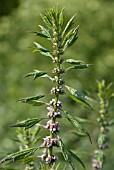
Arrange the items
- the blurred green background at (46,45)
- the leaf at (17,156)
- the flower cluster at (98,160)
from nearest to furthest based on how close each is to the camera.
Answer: the leaf at (17,156) → the flower cluster at (98,160) → the blurred green background at (46,45)

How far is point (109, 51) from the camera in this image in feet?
25.7

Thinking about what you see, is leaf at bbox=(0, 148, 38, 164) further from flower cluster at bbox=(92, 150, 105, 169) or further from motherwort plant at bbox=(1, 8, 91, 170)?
flower cluster at bbox=(92, 150, 105, 169)

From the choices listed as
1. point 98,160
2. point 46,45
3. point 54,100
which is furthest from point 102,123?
point 46,45

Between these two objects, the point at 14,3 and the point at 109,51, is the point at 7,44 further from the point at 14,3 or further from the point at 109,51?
the point at 14,3

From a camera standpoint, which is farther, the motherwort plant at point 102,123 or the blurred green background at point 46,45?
the blurred green background at point 46,45

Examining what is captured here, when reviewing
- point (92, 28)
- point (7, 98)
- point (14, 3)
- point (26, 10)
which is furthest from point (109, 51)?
point (14, 3)

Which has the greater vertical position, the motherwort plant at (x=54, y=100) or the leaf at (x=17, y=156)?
the motherwort plant at (x=54, y=100)

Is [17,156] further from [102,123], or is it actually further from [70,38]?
[102,123]

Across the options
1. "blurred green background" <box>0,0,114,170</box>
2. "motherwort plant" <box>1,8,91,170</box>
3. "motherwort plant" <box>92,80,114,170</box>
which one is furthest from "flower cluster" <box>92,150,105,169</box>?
"blurred green background" <box>0,0,114,170</box>

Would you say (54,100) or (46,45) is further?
(46,45)

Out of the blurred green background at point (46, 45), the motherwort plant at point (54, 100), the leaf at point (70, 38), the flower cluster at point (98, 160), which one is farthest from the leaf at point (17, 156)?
the blurred green background at point (46, 45)

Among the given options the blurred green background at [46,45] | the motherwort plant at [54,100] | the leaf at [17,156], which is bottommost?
the leaf at [17,156]

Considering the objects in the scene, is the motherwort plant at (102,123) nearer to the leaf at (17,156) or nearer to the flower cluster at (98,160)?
the flower cluster at (98,160)

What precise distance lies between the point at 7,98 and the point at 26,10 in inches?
122
